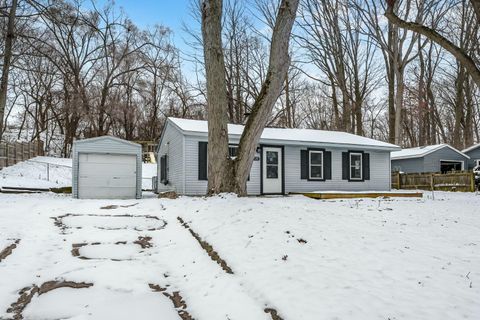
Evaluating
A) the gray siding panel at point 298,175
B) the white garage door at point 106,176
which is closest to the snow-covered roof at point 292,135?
the gray siding panel at point 298,175

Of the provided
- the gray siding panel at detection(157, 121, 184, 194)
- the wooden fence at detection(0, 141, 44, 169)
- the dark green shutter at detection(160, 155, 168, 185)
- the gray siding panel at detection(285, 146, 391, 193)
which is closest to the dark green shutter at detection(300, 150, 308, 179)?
the gray siding panel at detection(285, 146, 391, 193)

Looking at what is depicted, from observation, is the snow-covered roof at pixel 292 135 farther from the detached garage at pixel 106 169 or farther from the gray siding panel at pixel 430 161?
the gray siding panel at pixel 430 161

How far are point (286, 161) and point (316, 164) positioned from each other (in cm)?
151

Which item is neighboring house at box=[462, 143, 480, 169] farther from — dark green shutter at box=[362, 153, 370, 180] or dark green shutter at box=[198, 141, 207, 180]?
dark green shutter at box=[198, 141, 207, 180]

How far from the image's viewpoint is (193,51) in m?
25.1

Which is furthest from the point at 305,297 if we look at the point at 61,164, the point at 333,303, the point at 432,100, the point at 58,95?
the point at 432,100

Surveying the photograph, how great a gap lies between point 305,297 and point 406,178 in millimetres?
20464

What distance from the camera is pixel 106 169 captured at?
13.0 meters

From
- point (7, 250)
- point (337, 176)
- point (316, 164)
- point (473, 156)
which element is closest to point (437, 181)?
point (337, 176)

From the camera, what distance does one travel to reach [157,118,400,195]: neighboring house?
1298 centimetres

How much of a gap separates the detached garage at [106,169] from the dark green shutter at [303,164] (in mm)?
6530

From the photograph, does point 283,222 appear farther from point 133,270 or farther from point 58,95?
point 58,95

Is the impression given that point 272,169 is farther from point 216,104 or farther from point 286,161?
point 216,104

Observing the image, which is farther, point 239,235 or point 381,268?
point 239,235
